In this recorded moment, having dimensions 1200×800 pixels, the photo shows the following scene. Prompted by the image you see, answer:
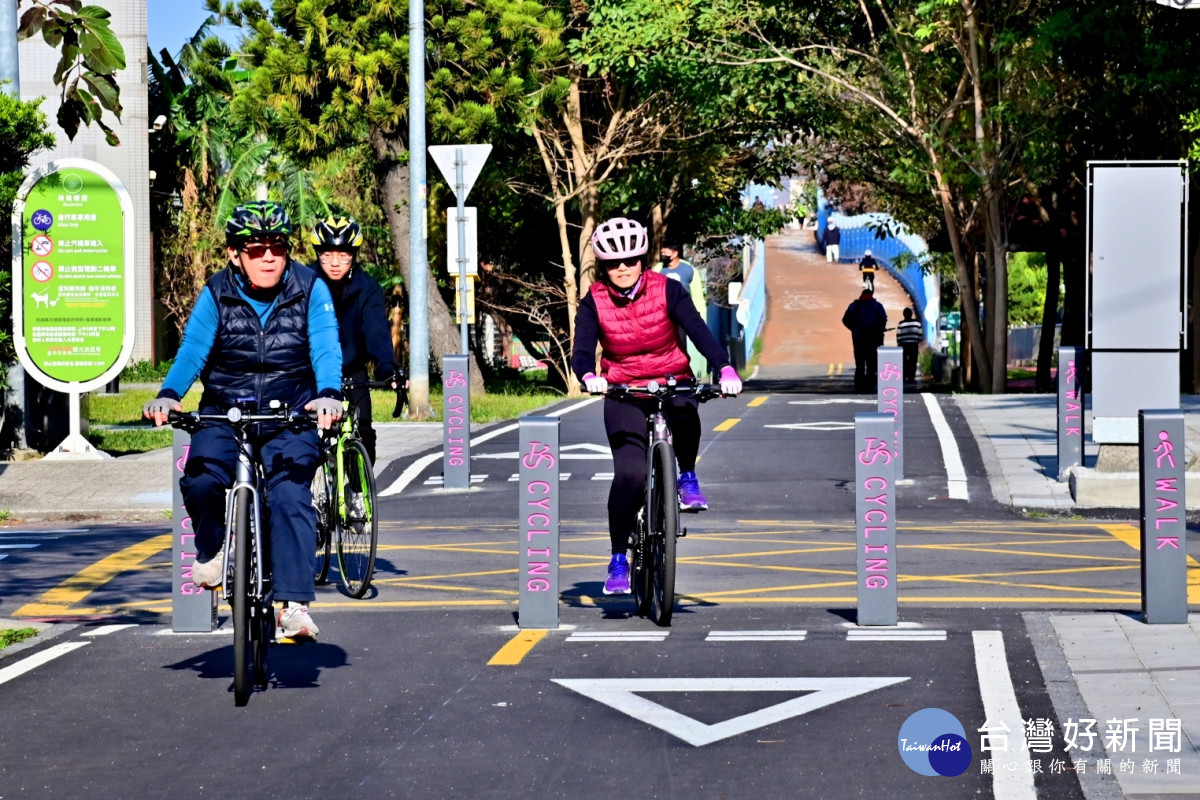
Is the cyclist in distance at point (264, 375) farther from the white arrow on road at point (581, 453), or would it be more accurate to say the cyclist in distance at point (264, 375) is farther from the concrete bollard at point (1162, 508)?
the white arrow on road at point (581, 453)

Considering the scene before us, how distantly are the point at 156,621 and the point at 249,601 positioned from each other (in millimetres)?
2619

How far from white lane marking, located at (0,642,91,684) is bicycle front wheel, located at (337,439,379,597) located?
1.77m

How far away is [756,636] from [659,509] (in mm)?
732

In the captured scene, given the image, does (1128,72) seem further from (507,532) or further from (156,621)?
(156,621)

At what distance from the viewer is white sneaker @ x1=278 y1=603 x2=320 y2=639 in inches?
322

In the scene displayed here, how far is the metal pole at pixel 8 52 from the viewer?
1741cm

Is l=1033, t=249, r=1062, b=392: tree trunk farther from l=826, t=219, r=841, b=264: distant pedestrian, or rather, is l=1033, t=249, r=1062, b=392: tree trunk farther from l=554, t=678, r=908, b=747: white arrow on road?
l=826, t=219, r=841, b=264: distant pedestrian

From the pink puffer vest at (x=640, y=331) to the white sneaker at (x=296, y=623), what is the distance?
80.0 inches

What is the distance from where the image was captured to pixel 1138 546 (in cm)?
1206

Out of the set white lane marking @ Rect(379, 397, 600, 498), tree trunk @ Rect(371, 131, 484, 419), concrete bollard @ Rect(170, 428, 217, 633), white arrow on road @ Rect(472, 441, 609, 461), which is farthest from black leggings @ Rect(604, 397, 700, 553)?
tree trunk @ Rect(371, 131, 484, 419)

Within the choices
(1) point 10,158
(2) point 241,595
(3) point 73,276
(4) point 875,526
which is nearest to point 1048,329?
(3) point 73,276

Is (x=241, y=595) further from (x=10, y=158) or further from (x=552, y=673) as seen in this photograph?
(x=10, y=158)

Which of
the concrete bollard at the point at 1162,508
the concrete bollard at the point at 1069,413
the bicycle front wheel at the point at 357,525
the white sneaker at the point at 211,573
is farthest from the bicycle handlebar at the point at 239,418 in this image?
the concrete bollard at the point at 1069,413

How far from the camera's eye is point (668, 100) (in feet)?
108
